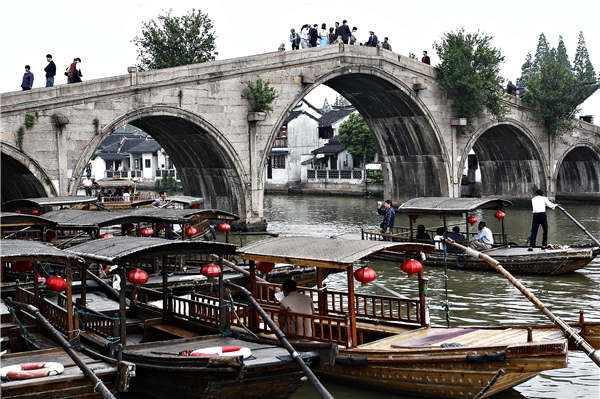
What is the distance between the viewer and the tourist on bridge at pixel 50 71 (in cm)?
2206

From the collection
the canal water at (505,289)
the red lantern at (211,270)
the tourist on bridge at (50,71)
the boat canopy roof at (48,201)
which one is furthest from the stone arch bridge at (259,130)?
the red lantern at (211,270)

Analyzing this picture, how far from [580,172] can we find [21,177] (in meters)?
28.4

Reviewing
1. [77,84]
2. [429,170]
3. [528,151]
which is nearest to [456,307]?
[77,84]

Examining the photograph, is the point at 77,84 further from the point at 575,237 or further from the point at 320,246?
the point at 575,237

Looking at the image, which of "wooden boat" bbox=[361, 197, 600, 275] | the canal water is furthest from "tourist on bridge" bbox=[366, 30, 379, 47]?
"wooden boat" bbox=[361, 197, 600, 275]

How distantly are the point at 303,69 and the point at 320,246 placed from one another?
59.0 feet

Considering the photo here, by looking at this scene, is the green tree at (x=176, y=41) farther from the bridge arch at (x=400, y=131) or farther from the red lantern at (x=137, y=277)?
the red lantern at (x=137, y=277)

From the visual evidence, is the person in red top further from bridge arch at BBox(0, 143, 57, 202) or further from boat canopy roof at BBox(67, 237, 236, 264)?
boat canopy roof at BBox(67, 237, 236, 264)

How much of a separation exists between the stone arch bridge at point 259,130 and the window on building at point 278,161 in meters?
15.9

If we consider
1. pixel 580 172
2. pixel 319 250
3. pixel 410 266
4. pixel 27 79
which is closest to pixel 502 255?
pixel 410 266

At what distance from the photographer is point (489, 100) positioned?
33.6m

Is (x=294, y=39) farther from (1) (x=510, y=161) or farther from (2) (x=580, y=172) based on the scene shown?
(2) (x=580, y=172)

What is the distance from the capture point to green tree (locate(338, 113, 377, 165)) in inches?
1801

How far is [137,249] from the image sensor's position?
9.59m
